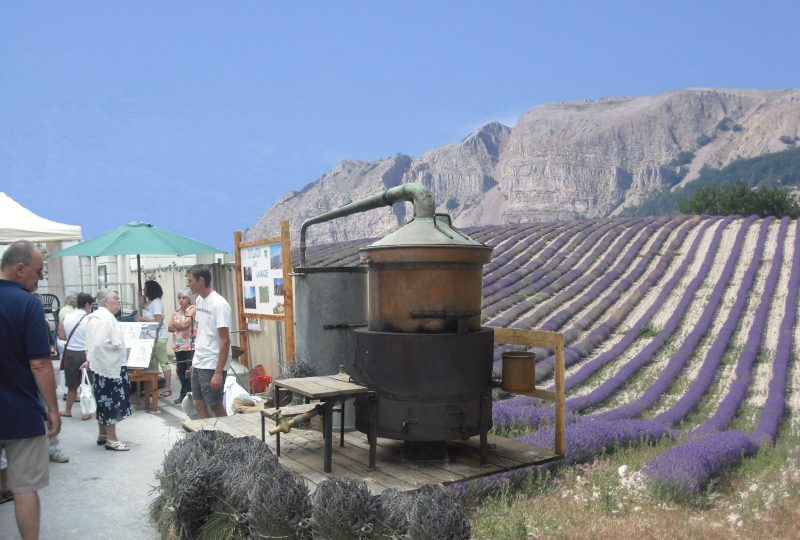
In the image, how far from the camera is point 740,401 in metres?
10.4

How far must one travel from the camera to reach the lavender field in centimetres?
769

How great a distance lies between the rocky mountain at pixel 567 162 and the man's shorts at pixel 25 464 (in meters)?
123

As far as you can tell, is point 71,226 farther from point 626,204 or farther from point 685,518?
point 626,204

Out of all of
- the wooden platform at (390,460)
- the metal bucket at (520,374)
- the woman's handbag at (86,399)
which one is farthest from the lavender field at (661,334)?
the woman's handbag at (86,399)

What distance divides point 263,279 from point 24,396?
5169 mm

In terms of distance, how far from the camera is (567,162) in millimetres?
143875

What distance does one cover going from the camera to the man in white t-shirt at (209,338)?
6766mm

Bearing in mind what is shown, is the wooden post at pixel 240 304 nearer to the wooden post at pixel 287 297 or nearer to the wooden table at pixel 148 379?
the wooden table at pixel 148 379

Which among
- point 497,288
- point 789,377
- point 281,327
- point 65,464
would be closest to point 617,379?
point 789,377

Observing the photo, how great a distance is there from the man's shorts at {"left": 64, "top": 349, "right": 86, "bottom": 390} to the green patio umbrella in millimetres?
2616

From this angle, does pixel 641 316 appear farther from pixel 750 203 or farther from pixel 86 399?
pixel 750 203

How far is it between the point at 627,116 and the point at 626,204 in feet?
99.1

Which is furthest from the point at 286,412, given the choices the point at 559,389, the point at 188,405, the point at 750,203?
the point at 750,203

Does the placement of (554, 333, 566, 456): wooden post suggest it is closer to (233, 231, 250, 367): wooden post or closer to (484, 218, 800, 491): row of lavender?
(484, 218, 800, 491): row of lavender
